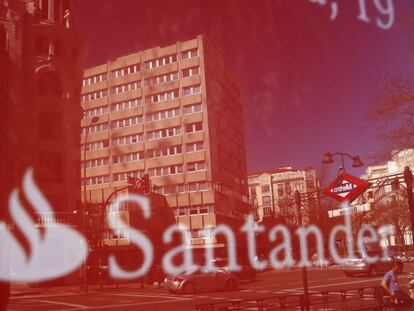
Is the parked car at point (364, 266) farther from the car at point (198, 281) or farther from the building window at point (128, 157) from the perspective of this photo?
the building window at point (128, 157)

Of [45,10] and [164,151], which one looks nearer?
[45,10]

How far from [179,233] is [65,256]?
26.8 m

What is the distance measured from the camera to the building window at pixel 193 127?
6712 cm

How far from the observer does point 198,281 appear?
25953mm

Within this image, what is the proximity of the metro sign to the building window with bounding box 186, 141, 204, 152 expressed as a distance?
176ft

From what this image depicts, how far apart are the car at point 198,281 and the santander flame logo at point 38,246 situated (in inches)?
404

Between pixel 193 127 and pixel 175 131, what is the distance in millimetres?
2974

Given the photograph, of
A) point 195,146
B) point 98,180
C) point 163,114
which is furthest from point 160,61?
point 98,180

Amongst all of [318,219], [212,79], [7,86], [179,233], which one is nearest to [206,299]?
[7,86]

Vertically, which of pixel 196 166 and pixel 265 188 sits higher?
pixel 265 188

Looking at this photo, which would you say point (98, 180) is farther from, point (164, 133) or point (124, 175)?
point (164, 133)

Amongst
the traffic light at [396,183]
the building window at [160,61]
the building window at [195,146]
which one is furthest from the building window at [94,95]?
the traffic light at [396,183]

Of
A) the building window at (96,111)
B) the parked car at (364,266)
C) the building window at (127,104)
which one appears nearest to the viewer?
the parked car at (364,266)

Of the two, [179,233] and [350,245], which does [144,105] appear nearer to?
[179,233]
